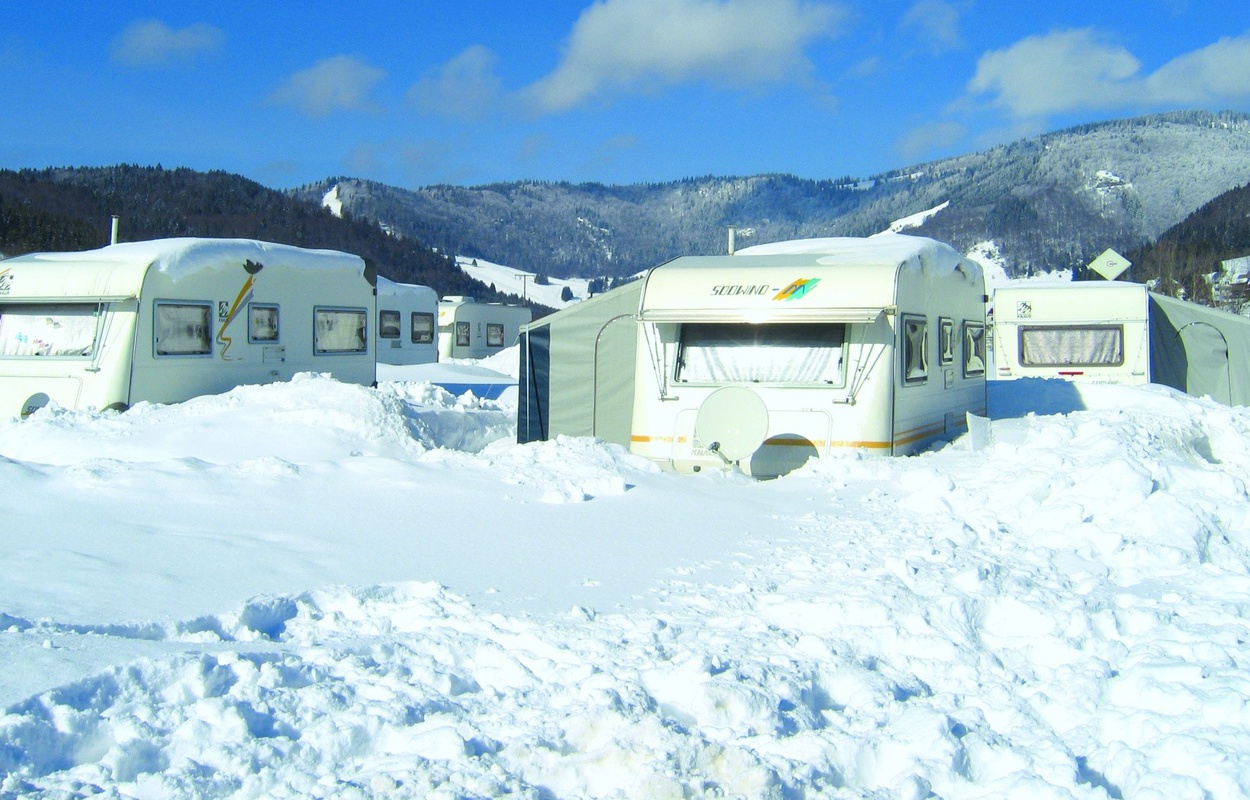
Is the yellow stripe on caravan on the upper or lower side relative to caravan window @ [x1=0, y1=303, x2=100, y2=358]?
lower

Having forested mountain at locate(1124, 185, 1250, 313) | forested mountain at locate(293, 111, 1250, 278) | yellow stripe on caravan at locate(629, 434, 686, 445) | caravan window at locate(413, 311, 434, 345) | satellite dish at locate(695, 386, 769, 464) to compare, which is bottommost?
yellow stripe on caravan at locate(629, 434, 686, 445)

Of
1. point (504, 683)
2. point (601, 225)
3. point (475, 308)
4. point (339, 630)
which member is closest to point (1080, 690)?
point (504, 683)

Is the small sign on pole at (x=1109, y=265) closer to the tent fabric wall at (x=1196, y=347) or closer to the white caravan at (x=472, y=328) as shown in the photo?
the tent fabric wall at (x=1196, y=347)

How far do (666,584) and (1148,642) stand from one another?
2.07m

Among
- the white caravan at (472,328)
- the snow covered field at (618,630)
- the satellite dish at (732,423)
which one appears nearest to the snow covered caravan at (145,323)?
the snow covered field at (618,630)

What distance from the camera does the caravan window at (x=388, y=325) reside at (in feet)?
78.6

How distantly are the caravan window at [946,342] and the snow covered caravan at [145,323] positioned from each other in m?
7.97

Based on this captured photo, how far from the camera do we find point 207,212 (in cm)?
6100

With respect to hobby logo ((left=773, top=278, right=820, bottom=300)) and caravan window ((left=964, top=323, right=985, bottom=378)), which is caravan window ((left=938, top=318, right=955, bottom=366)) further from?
hobby logo ((left=773, top=278, right=820, bottom=300))

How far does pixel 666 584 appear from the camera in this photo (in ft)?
16.8

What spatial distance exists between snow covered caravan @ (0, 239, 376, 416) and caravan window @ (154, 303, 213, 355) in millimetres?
11

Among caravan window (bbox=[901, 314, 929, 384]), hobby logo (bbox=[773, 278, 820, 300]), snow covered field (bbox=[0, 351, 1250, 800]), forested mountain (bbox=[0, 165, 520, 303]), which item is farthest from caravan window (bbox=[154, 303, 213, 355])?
forested mountain (bbox=[0, 165, 520, 303])

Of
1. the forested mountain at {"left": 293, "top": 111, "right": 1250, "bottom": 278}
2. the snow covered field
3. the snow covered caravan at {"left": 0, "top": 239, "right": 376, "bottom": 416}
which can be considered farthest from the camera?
the forested mountain at {"left": 293, "top": 111, "right": 1250, "bottom": 278}

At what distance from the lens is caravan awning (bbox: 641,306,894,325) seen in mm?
8789
